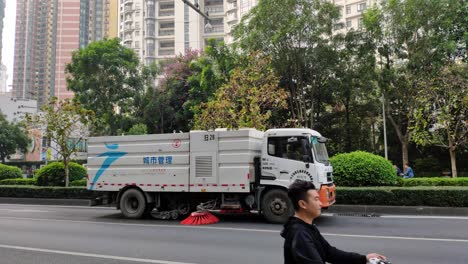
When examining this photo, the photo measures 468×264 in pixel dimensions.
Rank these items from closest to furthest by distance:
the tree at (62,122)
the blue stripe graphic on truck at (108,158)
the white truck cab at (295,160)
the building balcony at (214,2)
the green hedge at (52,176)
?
the white truck cab at (295,160) < the blue stripe graphic on truck at (108,158) < the tree at (62,122) < the green hedge at (52,176) < the building balcony at (214,2)

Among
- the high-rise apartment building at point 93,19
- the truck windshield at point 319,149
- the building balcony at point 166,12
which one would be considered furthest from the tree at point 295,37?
the high-rise apartment building at point 93,19

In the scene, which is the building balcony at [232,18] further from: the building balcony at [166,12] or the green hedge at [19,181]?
the green hedge at [19,181]

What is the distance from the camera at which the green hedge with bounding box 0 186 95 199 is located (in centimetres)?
1759

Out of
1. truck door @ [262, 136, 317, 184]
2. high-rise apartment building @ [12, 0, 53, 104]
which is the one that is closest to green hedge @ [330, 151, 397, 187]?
truck door @ [262, 136, 317, 184]

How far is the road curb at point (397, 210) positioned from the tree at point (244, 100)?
21.9 feet

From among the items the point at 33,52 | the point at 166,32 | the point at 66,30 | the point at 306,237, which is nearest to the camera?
the point at 306,237

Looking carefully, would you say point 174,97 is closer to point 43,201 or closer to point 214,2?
point 43,201

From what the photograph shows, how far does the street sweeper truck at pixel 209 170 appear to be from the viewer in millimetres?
10328

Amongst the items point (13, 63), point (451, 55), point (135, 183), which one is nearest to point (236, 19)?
point (451, 55)

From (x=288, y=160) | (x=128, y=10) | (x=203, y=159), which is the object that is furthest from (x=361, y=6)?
(x=203, y=159)

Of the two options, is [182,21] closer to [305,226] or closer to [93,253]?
[93,253]

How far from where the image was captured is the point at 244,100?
1927cm

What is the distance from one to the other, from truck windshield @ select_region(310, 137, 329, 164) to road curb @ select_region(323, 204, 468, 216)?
106 inches

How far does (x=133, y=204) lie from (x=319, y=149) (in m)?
5.70
